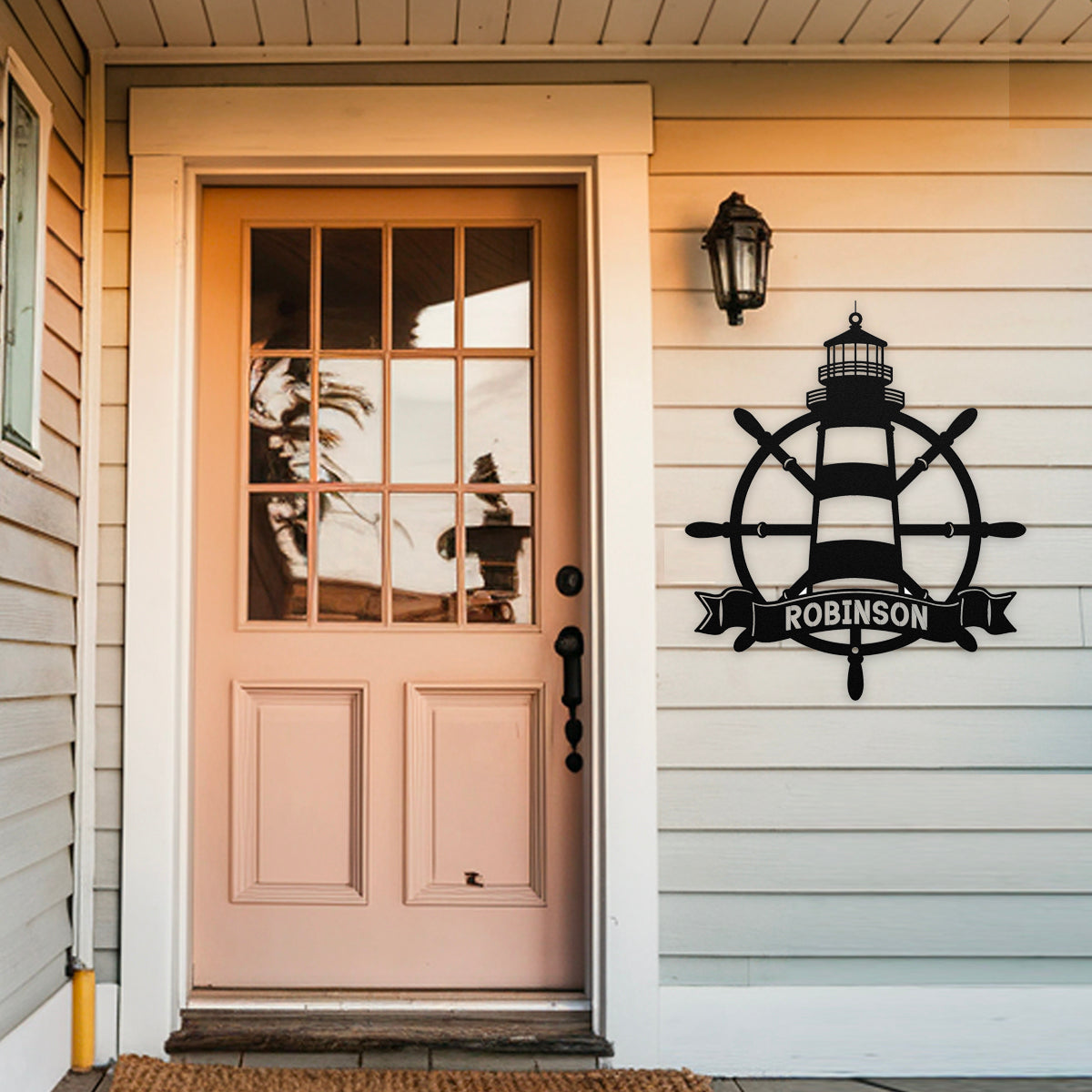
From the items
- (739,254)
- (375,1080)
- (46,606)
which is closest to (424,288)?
(739,254)

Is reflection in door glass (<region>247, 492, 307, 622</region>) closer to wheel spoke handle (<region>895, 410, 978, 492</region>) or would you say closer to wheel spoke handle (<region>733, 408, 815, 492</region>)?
wheel spoke handle (<region>733, 408, 815, 492</region>)

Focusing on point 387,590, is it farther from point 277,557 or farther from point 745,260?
point 745,260

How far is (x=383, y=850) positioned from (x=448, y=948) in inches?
10.2

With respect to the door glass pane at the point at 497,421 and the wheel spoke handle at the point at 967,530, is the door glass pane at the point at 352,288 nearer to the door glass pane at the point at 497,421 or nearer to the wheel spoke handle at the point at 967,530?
the door glass pane at the point at 497,421

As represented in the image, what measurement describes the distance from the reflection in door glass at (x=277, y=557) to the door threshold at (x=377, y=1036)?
0.87 metres

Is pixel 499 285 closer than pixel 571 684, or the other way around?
pixel 571 684

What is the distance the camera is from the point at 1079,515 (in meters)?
2.49

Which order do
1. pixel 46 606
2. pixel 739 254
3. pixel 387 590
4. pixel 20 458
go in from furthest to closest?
pixel 387 590
pixel 739 254
pixel 46 606
pixel 20 458

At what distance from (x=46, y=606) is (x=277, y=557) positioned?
52 cm

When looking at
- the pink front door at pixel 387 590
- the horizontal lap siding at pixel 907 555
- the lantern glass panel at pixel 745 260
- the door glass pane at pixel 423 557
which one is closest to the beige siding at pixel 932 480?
the horizontal lap siding at pixel 907 555

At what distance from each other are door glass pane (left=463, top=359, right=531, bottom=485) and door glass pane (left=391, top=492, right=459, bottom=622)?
111 millimetres

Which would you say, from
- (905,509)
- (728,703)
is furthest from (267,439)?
(905,509)

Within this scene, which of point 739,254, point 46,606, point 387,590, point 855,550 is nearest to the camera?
point 46,606

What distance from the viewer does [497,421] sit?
2633 mm
